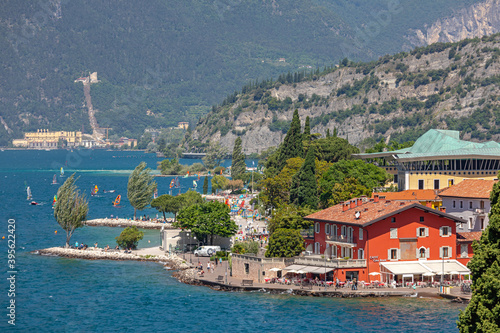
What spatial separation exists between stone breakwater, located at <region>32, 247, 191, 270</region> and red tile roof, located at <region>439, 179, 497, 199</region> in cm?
3302

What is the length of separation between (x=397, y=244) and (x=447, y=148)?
41093 mm

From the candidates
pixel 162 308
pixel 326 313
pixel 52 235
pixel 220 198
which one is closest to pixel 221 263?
pixel 162 308

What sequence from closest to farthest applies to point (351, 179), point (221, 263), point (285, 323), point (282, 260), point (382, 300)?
point (285, 323)
point (382, 300)
point (282, 260)
point (221, 263)
point (351, 179)

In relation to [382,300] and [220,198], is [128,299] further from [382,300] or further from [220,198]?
[220,198]

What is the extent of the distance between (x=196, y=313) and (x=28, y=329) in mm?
15110

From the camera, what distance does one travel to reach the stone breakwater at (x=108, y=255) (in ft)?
299

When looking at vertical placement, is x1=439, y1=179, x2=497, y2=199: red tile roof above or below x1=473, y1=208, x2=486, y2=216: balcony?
above

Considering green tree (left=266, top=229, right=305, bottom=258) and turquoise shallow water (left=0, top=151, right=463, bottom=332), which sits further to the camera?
green tree (left=266, top=229, right=305, bottom=258)

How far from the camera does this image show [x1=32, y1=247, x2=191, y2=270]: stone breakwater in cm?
9114

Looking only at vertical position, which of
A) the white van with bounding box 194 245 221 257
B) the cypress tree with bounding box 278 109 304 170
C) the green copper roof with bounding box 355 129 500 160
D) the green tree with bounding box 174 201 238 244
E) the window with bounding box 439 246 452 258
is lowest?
the white van with bounding box 194 245 221 257

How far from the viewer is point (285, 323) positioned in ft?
204

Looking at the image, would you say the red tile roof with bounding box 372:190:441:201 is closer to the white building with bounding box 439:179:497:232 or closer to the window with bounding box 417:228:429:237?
the white building with bounding box 439:179:497:232

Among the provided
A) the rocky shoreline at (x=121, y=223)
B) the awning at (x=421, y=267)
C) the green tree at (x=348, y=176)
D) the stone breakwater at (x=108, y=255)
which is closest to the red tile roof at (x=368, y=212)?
the awning at (x=421, y=267)

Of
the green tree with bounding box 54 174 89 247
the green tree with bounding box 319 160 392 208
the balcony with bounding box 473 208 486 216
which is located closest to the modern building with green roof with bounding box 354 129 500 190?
the green tree with bounding box 319 160 392 208
